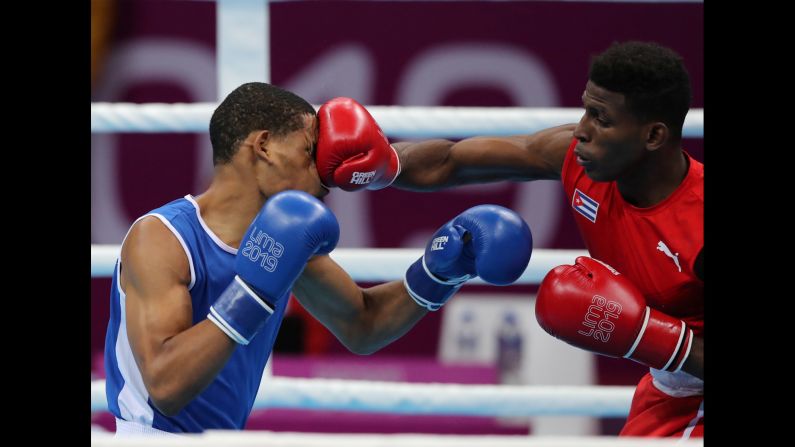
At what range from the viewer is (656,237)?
8.41 ft

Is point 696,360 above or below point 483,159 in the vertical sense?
below

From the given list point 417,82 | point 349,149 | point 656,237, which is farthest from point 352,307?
point 417,82

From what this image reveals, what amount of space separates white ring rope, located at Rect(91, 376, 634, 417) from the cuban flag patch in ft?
2.43

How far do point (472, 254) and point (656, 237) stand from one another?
0.47m

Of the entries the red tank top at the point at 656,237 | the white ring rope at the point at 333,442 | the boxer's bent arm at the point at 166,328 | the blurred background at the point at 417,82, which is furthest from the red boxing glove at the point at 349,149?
the blurred background at the point at 417,82

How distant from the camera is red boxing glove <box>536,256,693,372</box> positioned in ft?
8.18

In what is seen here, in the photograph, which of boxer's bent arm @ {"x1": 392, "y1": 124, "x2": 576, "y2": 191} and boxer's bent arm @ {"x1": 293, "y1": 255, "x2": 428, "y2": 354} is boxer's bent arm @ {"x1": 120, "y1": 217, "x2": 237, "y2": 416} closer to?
boxer's bent arm @ {"x1": 293, "y1": 255, "x2": 428, "y2": 354}

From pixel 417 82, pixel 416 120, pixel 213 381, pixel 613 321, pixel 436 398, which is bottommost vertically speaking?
pixel 436 398

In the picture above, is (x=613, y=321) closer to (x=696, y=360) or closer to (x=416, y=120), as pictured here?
(x=696, y=360)

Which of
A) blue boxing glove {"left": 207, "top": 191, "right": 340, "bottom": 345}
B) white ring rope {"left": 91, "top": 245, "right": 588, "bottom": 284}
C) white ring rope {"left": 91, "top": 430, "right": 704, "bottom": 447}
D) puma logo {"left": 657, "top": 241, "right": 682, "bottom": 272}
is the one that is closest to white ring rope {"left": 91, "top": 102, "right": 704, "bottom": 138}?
white ring rope {"left": 91, "top": 245, "right": 588, "bottom": 284}

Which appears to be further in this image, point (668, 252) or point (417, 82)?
point (417, 82)

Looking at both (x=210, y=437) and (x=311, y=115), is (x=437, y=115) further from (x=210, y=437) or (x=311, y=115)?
(x=210, y=437)

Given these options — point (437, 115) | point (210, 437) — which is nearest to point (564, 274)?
point (437, 115)

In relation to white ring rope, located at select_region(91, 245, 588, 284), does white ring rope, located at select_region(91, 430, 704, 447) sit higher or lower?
higher
